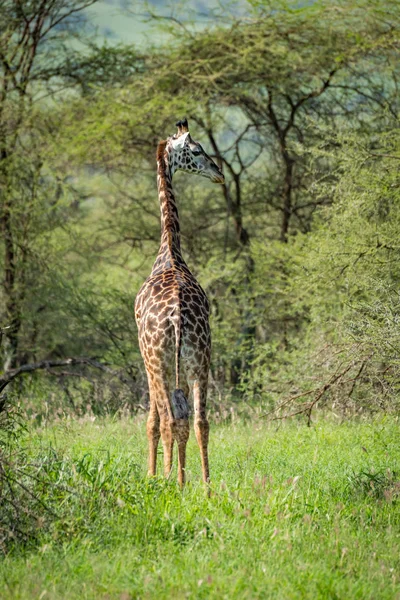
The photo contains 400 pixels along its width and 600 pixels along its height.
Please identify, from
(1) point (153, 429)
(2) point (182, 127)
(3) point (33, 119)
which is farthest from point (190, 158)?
(3) point (33, 119)

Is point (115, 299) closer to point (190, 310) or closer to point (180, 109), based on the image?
point (180, 109)

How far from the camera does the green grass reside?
4.43m

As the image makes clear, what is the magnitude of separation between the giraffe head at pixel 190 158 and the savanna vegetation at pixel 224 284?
1.97 metres

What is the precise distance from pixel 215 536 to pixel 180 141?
13.9ft

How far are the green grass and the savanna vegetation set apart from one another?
0.08ft

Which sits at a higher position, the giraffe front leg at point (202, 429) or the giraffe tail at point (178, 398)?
the giraffe tail at point (178, 398)

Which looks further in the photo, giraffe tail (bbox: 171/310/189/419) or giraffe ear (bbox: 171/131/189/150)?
giraffe ear (bbox: 171/131/189/150)

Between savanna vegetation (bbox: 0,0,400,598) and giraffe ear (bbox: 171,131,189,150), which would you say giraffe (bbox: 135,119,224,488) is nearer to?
savanna vegetation (bbox: 0,0,400,598)

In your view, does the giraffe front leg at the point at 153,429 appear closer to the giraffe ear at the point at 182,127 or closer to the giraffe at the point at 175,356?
the giraffe at the point at 175,356

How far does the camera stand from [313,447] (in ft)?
27.4

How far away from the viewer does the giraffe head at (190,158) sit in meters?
8.17

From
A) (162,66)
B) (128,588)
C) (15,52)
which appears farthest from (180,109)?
(128,588)

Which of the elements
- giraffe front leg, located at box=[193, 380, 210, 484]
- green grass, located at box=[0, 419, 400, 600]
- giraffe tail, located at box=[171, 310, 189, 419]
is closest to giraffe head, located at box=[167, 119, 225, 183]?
giraffe tail, located at box=[171, 310, 189, 419]

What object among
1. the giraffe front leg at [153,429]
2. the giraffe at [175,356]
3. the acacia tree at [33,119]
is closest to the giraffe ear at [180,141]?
the giraffe at [175,356]
